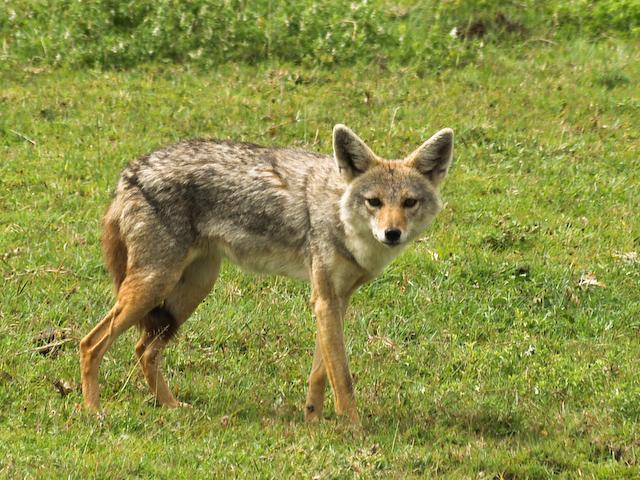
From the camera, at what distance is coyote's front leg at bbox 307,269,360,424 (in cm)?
750

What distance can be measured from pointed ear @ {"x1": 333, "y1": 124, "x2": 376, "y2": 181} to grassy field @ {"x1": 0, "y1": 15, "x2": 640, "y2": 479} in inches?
57.7

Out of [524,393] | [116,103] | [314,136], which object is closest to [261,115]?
[314,136]

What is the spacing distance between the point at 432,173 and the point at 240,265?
4.70ft

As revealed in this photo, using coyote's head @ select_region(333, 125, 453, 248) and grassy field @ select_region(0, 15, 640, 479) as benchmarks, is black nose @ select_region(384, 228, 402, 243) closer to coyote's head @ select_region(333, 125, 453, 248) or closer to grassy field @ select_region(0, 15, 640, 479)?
coyote's head @ select_region(333, 125, 453, 248)

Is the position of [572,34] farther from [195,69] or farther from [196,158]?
[196,158]

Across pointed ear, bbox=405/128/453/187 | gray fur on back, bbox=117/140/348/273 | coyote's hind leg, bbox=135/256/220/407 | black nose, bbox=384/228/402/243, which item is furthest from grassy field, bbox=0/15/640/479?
pointed ear, bbox=405/128/453/187

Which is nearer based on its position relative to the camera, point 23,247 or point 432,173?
point 432,173

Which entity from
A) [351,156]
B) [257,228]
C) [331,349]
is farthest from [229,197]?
[331,349]

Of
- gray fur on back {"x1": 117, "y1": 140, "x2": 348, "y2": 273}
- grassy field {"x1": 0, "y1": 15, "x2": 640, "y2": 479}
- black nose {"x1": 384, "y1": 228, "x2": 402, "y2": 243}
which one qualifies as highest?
black nose {"x1": 384, "y1": 228, "x2": 402, "y2": 243}

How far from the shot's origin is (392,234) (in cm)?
725

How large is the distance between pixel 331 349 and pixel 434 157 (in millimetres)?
1438

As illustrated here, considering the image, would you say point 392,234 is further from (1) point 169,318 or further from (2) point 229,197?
(1) point 169,318

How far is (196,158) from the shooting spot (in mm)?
8000

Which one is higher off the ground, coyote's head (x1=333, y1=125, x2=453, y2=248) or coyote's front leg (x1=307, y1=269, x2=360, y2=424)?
coyote's head (x1=333, y1=125, x2=453, y2=248)
